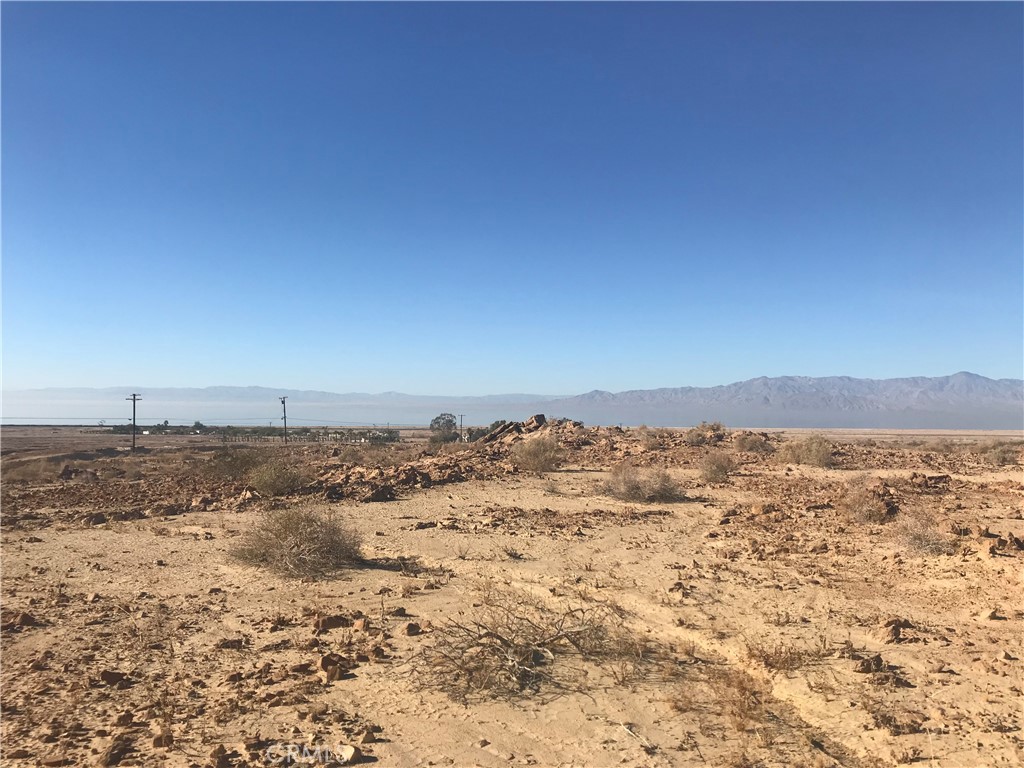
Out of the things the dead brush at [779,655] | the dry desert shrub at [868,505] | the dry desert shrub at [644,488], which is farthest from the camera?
the dry desert shrub at [644,488]

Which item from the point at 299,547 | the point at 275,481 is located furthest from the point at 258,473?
the point at 299,547

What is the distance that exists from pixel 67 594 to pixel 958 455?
38060 millimetres

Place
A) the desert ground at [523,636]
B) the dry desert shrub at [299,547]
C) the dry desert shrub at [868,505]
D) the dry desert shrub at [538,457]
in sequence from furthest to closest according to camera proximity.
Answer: the dry desert shrub at [538,457] < the dry desert shrub at [868,505] < the dry desert shrub at [299,547] < the desert ground at [523,636]

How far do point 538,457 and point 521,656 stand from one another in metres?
19.3

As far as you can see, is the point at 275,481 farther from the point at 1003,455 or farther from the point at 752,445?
the point at 1003,455

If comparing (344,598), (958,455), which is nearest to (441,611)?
(344,598)

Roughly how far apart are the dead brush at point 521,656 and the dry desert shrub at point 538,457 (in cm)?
1749

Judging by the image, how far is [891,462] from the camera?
27672 mm

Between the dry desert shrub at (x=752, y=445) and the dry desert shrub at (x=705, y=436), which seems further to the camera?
the dry desert shrub at (x=705, y=436)

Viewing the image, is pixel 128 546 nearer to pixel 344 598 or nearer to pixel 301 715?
pixel 344 598

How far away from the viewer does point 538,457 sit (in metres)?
25.8

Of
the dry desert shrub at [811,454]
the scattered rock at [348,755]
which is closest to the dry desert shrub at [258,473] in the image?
the scattered rock at [348,755]

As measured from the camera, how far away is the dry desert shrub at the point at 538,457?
25359 millimetres

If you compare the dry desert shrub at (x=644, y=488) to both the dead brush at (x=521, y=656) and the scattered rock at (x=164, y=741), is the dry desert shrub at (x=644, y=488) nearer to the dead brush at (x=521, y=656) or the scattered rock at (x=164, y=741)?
the dead brush at (x=521, y=656)
